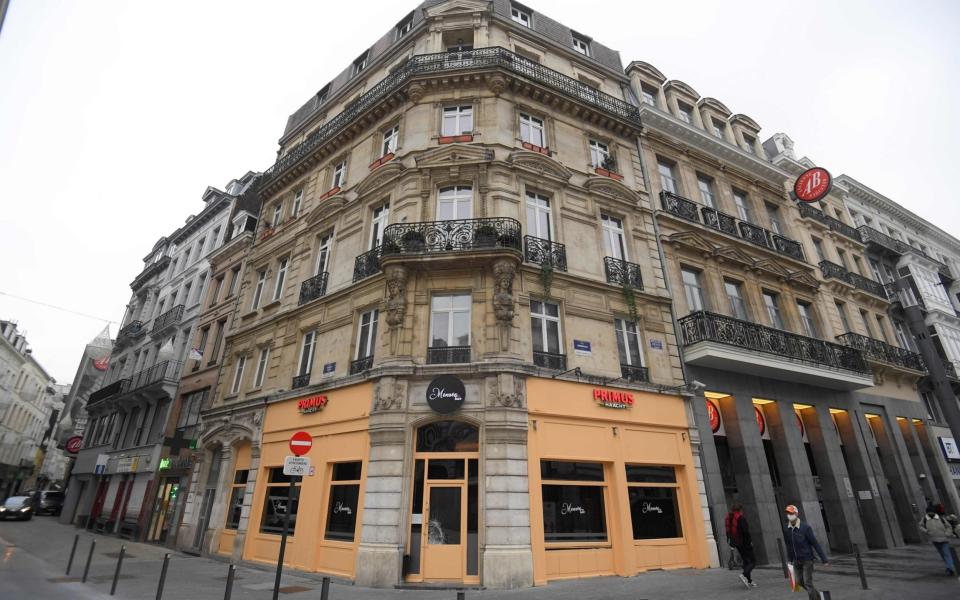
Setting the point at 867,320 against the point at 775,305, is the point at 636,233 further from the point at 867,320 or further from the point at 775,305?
the point at 867,320

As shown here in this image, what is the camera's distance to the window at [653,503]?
39.2ft

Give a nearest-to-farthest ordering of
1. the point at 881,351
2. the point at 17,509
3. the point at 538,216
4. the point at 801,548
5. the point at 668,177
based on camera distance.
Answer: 1. the point at 801,548
2. the point at 538,216
3. the point at 668,177
4. the point at 881,351
5. the point at 17,509

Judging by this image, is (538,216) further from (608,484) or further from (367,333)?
(608,484)

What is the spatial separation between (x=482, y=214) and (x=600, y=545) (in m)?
9.49

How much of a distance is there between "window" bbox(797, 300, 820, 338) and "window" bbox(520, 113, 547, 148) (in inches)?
518

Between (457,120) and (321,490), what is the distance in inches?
493

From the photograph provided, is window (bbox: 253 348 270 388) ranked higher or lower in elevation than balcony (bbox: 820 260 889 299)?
lower

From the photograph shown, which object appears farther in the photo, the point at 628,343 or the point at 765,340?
the point at 765,340

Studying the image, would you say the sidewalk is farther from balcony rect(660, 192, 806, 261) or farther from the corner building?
balcony rect(660, 192, 806, 261)

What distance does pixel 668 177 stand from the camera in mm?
18719

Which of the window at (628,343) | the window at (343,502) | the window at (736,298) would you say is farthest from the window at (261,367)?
the window at (736,298)

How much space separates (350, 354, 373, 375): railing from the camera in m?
12.9

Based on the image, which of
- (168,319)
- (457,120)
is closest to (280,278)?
(457,120)

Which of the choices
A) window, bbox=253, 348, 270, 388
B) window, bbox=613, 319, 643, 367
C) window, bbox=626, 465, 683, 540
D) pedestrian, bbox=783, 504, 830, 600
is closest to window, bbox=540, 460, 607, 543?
window, bbox=626, 465, 683, 540
